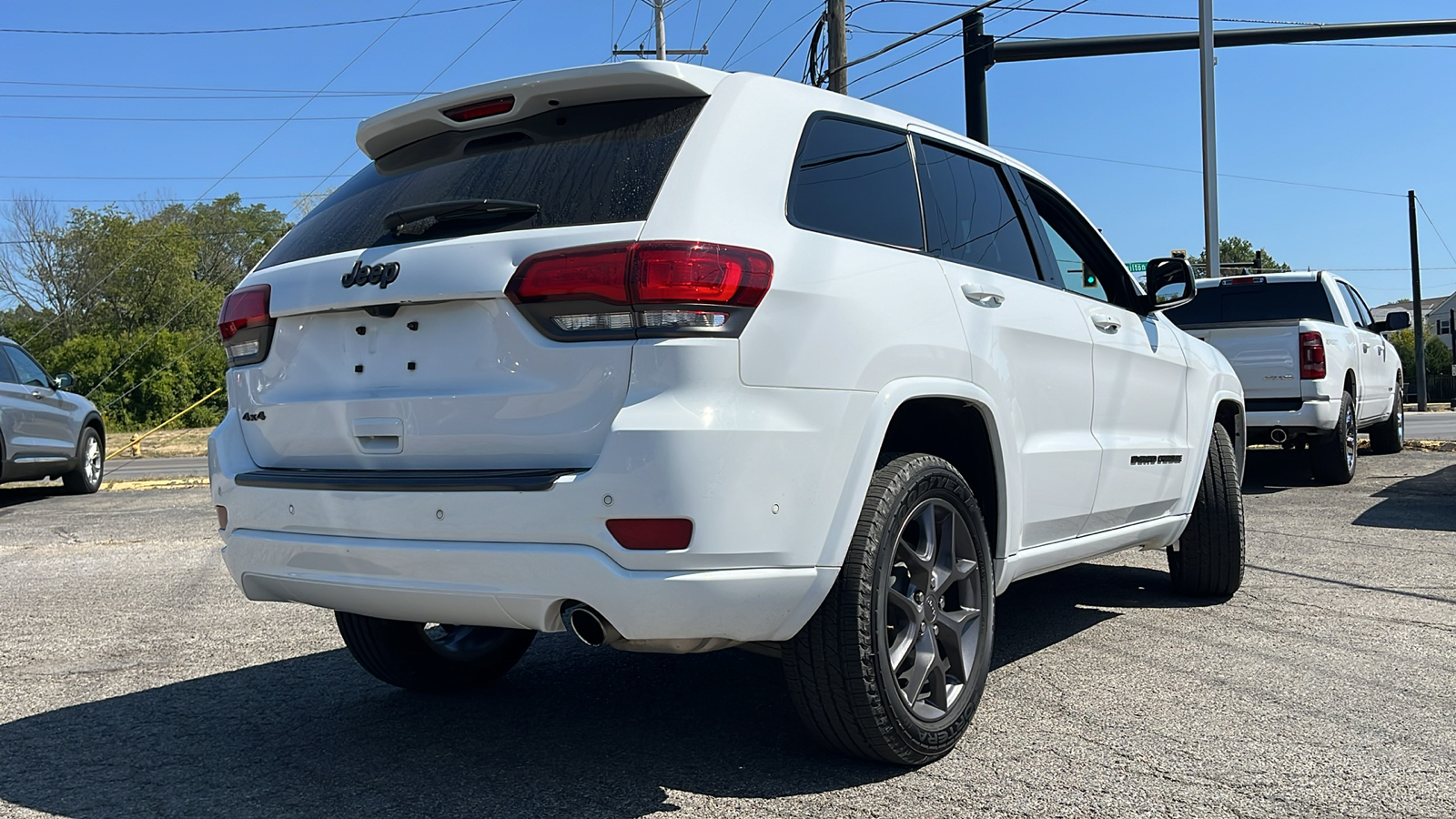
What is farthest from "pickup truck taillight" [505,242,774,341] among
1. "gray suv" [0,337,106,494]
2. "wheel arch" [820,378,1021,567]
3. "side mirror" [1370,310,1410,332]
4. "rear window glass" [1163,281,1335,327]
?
"side mirror" [1370,310,1410,332]

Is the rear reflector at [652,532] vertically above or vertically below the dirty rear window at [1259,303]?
below

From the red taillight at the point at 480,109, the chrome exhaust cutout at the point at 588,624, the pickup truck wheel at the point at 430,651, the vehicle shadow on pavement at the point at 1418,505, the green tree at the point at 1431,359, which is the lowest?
the green tree at the point at 1431,359

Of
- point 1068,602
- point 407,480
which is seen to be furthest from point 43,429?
point 407,480

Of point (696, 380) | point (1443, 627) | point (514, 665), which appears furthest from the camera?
point (1443, 627)

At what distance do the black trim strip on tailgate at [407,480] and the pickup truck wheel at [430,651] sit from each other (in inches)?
31.1

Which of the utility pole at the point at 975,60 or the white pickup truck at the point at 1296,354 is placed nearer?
the white pickup truck at the point at 1296,354

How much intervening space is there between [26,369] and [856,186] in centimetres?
1230

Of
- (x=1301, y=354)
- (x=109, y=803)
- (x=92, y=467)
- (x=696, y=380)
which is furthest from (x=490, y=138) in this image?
(x=92, y=467)

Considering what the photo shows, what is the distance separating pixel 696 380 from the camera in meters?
2.72

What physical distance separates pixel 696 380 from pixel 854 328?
0.56 m

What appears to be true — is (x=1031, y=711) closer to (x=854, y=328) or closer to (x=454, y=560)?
(x=854, y=328)

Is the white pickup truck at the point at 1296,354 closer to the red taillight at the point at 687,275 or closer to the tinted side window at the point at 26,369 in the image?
the red taillight at the point at 687,275

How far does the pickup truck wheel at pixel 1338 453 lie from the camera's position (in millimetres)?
10898

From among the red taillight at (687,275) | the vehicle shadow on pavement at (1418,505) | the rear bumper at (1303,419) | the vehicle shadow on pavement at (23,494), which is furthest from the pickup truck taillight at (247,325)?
the vehicle shadow on pavement at (23,494)
